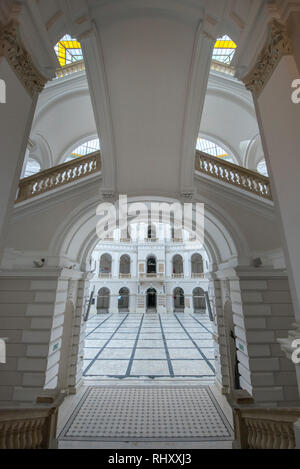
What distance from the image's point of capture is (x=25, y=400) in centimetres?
556

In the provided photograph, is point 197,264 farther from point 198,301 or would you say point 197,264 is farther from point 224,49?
point 224,49

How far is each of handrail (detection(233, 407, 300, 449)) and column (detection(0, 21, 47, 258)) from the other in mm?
3798

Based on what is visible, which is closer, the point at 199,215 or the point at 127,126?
the point at 127,126

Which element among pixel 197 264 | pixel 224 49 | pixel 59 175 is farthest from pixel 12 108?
pixel 197 264

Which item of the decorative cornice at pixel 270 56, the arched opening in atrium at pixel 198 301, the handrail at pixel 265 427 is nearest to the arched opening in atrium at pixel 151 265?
the arched opening in atrium at pixel 198 301

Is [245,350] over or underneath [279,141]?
underneath

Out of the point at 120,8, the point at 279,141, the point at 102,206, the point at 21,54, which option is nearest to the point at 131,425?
the point at 102,206

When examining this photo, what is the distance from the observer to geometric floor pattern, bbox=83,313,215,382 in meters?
9.02

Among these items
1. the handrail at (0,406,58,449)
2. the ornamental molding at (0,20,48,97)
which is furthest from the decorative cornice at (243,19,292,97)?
the handrail at (0,406,58,449)

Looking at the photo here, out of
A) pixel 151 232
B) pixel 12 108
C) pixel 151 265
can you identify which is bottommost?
pixel 12 108

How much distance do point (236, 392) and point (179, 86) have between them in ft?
17.3

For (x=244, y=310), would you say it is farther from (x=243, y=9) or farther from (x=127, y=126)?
(x=243, y=9)

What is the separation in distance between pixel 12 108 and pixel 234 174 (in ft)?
19.1

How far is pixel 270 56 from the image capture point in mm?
2541
